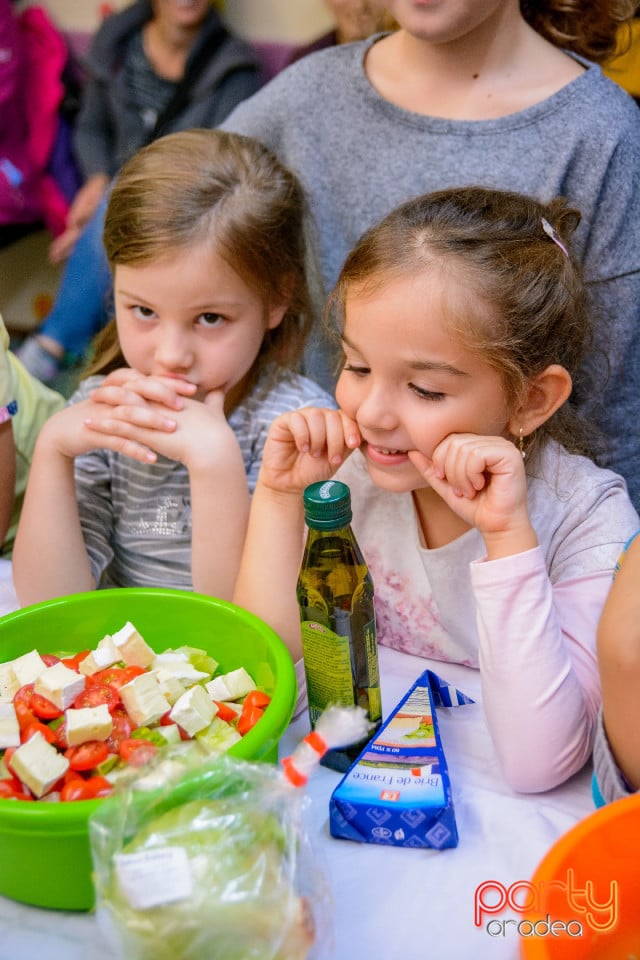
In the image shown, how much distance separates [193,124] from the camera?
286 cm

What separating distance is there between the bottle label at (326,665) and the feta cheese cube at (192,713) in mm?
100

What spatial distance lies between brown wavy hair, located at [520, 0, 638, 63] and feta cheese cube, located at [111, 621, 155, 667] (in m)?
1.22

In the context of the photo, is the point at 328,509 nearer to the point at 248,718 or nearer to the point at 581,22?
the point at 248,718

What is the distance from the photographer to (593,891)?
670mm

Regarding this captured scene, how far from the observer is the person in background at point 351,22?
2.50 meters

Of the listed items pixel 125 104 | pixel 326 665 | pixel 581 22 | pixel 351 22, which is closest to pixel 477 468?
pixel 326 665

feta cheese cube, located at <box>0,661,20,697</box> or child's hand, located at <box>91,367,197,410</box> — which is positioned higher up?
child's hand, located at <box>91,367,197,410</box>

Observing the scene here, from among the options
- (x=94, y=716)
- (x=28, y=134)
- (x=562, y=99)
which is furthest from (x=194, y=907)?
(x=28, y=134)

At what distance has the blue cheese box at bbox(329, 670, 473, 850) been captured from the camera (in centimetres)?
78

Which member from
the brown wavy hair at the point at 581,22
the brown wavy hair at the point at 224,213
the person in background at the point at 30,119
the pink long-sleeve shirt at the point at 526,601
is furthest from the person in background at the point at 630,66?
the person in background at the point at 30,119

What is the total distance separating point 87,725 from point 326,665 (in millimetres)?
217

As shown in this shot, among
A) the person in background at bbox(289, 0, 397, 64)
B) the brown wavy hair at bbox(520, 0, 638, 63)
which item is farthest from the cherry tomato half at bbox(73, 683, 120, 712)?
the person in background at bbox(289, 0, 397, 64)

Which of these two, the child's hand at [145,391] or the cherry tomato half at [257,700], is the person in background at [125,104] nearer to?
the child's hand at [145,391]

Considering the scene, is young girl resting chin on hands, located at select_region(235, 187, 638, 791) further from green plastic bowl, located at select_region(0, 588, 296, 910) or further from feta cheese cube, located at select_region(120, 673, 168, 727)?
feta cheese cube, located at select_region(120, 673, 168, 727)
